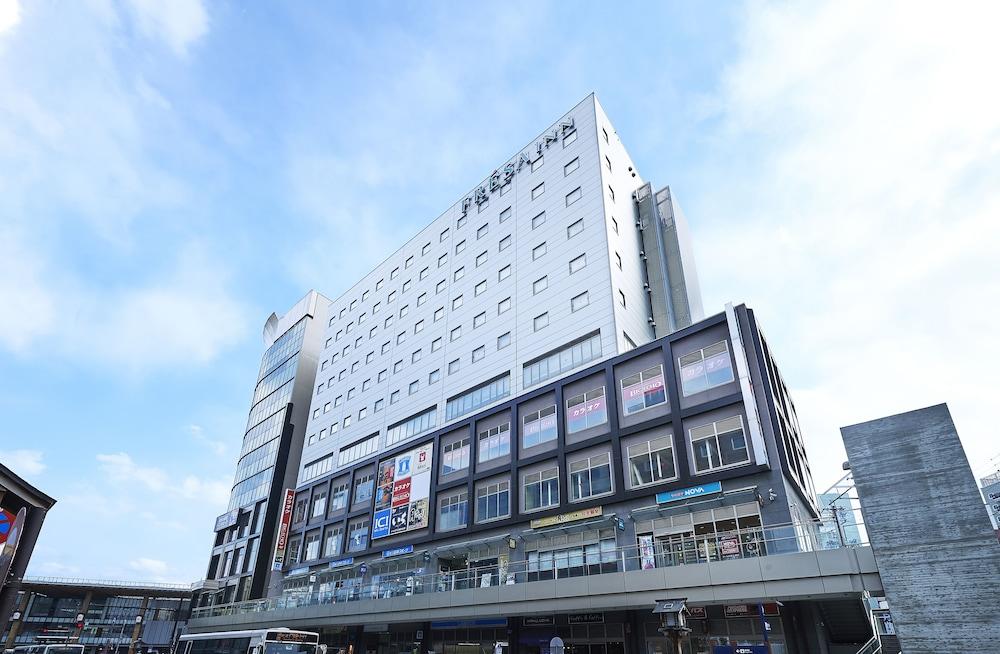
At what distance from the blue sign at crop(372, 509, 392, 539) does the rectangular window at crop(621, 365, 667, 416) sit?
21862mm


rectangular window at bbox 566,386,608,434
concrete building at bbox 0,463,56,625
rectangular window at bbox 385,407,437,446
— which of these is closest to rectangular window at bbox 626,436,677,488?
rectangular window at bbox 566,386,608,434

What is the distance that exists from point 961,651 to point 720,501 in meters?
12.6

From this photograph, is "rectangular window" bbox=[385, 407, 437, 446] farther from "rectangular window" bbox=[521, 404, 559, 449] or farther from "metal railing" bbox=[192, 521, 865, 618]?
"metal railing" bbox=[192, 521, 865, 618]

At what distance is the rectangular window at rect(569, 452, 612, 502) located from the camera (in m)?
31.7

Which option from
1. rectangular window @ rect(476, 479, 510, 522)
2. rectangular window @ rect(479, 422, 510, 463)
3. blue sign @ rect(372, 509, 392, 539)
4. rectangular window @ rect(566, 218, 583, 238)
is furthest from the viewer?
blue sign @ rect(372, 509, 392, 539)

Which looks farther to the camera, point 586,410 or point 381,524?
→ point 381,524

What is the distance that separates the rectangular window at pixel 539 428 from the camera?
36094 millimetres

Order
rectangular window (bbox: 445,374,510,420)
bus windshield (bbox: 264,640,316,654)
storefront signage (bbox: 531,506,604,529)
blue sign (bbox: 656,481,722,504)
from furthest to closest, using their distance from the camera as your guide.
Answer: rectangular window (bbox: 445,374,510,420), storefront signage (bbox: 531,506,604,529), bus windshield (bbox: 264,640,316,654), blue sign (bbox: 656,481,722,504)

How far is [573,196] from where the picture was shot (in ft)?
145

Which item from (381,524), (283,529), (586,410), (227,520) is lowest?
(381,524)

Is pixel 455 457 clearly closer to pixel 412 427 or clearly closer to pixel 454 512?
pixel 454 512

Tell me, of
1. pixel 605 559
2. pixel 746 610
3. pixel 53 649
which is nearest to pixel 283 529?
pixel 53 649

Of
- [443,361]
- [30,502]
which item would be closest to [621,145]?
[443,361]

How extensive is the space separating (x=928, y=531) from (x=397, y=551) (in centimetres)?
3390
